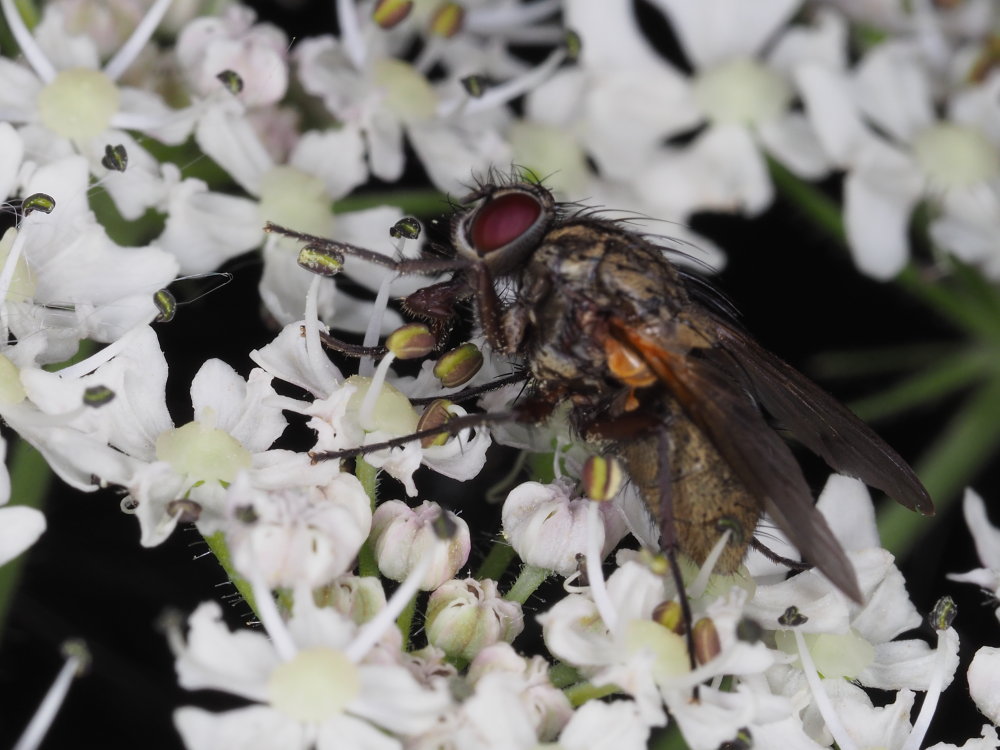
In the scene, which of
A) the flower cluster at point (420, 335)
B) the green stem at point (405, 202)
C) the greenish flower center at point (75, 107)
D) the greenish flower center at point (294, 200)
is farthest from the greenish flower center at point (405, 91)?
the greenish flower center at point (75, 107)

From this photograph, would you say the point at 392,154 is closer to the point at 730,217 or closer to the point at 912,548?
the point at 730,217

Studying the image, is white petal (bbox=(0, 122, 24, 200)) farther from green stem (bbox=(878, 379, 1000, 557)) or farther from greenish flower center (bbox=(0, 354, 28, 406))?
green stem (bbox=(878, 379, 1000, 557))

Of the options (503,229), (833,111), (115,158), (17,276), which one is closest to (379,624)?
(503,229)

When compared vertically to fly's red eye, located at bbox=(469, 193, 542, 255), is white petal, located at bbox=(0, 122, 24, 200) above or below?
below

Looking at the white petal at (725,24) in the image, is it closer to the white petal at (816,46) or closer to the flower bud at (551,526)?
the white petal at (816,46)

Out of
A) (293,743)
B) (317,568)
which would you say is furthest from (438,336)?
(293,743)

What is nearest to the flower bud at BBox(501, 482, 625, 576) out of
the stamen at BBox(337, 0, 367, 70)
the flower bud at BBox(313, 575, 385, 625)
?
the flower bud at BBox(313, 575, 385, 625)

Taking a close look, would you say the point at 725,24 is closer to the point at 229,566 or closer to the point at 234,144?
the point at 234,144

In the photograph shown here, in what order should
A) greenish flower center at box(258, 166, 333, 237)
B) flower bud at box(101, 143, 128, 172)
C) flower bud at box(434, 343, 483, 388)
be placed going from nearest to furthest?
flower bud at box(434, 343, 483, 388), flower bud at box(101, 143, 128, 172), greenish flower center at box(258, 166, 333, 237)
